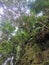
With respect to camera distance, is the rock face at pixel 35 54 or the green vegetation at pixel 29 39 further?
the green vegetation at pixel 29 39

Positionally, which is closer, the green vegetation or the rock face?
the rock face

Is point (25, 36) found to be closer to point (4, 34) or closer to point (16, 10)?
point (4, 34)

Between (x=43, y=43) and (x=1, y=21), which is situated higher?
(x=1, y=21)

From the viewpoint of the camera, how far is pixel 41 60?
2.68 meters

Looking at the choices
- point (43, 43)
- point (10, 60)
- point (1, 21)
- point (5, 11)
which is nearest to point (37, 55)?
point (43, 43)

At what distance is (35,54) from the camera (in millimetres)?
2814

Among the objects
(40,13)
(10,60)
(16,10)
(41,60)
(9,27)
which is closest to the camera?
(41,60)

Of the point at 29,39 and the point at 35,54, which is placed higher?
the point at 29,39

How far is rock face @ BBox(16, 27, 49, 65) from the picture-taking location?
8.77 ft

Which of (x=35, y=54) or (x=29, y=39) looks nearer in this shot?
(x=35, y=54)

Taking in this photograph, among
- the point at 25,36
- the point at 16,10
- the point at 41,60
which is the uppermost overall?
the point at 16,10

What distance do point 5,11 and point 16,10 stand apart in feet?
1.90

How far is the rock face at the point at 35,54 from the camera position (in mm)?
2672

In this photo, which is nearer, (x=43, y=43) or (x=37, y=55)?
Result: (x=37, y=55)
